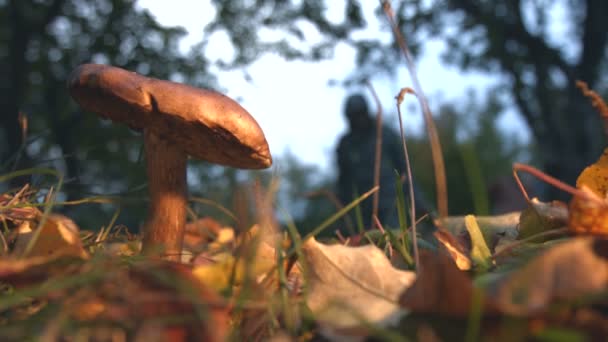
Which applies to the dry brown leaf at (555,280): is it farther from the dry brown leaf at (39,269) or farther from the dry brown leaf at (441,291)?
the dry brown leaf at (39,269)

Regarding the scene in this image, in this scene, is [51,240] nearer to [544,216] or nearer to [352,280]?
[352,280]

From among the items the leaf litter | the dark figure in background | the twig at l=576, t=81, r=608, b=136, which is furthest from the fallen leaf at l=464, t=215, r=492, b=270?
the dark figure in background

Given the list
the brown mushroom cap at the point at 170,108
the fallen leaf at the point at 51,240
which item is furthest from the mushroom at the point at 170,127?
the fallen leaf at the point at 51,240

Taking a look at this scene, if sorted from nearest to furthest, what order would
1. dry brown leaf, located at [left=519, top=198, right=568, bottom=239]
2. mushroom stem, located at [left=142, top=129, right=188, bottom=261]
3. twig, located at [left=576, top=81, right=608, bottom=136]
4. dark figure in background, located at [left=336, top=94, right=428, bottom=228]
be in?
twig, located at [left=576, top=81, right=608, bottom=136] < dry brown leaf, located at [left=519, top=198, right=568, bottom=239] < mushroom stem, located at [left=142, top=129, right=188, bottom=261] < dark figure in background, located at [left=336, top=94, right=428, bottom=228]

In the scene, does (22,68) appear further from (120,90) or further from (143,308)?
(143,308)

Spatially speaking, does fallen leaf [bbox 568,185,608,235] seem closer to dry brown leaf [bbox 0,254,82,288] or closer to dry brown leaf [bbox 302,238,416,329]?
dry brown leaf [bbox 302,238,416,329]

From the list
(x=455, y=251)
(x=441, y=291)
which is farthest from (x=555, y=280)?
(x=455, y=251)

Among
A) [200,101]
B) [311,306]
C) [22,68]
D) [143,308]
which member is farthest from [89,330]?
[22,68]
